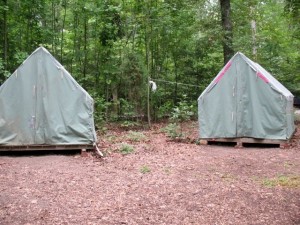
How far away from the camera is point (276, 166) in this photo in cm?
Result: 736

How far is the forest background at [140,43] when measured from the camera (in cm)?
1408

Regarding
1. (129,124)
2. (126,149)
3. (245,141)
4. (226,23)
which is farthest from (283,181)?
(226,23)

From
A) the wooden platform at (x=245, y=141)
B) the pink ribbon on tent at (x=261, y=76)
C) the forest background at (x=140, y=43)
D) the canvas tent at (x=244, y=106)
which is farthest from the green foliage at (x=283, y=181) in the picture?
the forest background at (x=140, y=43)

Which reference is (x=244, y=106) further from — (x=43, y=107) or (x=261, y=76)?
(x=43, y=107)

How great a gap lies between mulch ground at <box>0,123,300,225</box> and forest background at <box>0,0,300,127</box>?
5423 millimetres

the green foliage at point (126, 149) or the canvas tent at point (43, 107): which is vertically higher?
the canvas tent at point (43, 107)

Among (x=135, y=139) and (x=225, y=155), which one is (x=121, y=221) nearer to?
(x=225, y=155)

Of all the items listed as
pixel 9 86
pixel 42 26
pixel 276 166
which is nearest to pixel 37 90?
pixel 9 86

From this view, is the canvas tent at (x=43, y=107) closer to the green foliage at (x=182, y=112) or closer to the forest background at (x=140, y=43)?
the green foliage at (x=182, y=112)

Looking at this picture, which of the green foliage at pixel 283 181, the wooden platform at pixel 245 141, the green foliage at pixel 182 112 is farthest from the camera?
the green foliage at pixel 182 112

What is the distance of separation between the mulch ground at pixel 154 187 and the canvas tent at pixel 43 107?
20.4 inches

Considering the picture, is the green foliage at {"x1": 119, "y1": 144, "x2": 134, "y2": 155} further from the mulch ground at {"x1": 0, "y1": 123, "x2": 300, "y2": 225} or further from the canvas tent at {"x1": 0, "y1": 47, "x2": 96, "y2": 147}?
the canvas tent at {"x1": 0, "y1": 47, "x2": 96, "y2": 147}

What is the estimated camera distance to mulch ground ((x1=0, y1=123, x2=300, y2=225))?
456cm

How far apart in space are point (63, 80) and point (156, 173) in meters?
3.51
